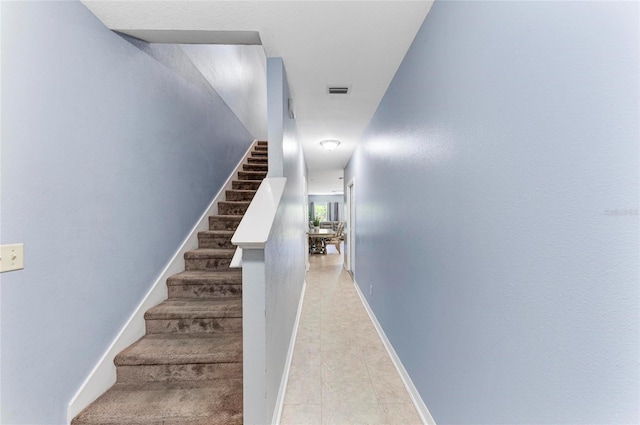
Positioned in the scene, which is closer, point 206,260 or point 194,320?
point 194,320

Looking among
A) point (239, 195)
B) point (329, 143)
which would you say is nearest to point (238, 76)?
point (329, 143)

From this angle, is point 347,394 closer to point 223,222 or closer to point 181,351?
point 181,351

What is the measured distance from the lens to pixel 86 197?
1367mm

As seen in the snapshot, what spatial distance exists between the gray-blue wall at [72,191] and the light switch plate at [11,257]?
0.03m

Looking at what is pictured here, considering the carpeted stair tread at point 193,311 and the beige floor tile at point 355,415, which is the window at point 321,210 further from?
the beige floor tile at point 355,415

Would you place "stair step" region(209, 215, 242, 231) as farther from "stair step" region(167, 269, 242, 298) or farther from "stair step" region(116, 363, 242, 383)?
"stair step" region(116, 363, 242, 383)

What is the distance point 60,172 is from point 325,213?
45.4 ft

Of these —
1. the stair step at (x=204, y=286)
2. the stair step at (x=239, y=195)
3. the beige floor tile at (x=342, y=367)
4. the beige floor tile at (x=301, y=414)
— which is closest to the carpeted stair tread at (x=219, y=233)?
the stair step at (x=204, y=286)

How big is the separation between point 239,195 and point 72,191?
2025 millimetres

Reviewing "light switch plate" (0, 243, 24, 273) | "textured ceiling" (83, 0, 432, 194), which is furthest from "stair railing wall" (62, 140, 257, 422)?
"textured ceiling" (83, 0, 432, 194)

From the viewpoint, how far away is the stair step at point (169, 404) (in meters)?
1.28

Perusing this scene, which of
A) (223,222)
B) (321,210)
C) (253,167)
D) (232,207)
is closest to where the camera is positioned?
(223,222)

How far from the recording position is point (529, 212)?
745 millimetres

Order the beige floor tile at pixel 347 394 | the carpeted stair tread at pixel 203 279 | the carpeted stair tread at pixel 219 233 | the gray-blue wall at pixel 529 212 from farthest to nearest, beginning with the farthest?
the carpeted stair tread at pixel 219 233
the carpeted stair tread at pixel 203 279
the beige floor tile at pixel 347 394
the gray-blue wall at pixel 529 212
